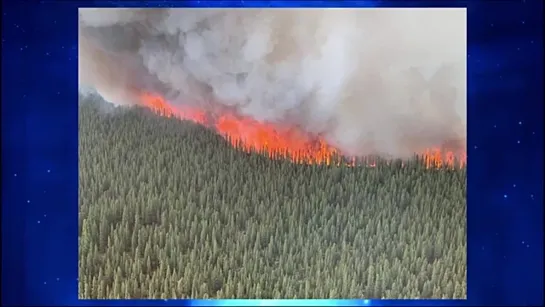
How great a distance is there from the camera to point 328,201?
253 cm

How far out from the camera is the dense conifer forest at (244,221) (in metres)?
2.51

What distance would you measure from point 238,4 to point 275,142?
0.47 metres

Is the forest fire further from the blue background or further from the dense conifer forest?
the blue background

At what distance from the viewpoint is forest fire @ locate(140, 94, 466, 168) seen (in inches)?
99.7

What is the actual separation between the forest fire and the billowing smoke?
0.04 metres

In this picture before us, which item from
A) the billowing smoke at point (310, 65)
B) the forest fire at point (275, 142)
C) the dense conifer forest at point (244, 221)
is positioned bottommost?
the dense conifer forest at point (244, 221)

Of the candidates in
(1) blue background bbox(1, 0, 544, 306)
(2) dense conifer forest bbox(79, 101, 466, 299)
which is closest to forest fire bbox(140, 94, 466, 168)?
(2) dense conifer forest bbox(79, 101, 466, 299)

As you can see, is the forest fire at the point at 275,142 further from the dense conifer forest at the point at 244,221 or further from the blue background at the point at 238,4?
the blue background at the point at 238,4

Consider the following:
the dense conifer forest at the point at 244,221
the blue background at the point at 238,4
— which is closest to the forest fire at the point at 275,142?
the dense conifer forest at the point at 244,221

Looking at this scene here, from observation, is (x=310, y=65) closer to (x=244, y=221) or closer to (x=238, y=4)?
(x=238, y=4)

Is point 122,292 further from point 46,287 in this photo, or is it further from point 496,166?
point 496,166

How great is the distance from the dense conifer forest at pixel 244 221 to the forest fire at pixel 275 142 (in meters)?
0.03

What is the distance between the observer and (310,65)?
8.29 ft

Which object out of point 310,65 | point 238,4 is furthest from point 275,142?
point 238,4
